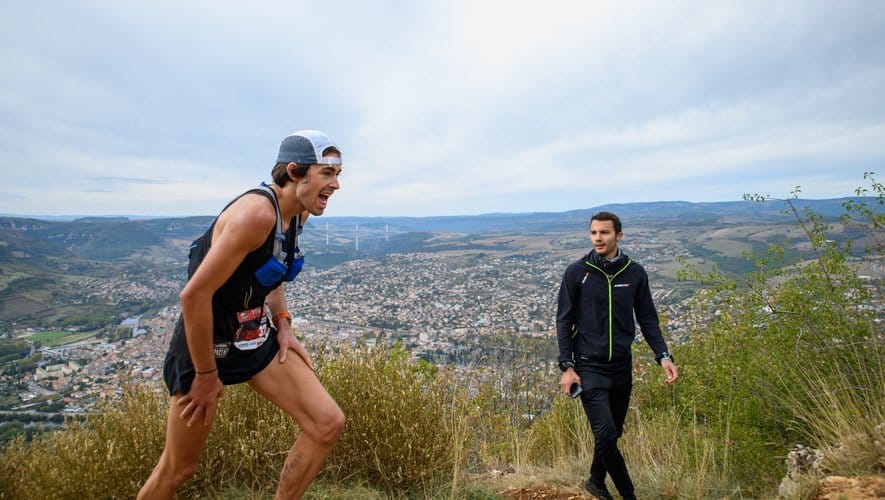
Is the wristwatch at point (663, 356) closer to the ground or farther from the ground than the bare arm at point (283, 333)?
closer to the ground

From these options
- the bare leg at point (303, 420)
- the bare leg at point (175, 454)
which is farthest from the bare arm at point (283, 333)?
the bare leg at point (175, 454)

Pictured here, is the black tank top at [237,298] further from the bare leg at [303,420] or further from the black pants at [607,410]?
the black pants at [607,410]

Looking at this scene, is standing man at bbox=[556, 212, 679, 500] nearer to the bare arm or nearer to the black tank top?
the bare arm

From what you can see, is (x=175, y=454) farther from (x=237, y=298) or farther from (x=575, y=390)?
(x=575, y=390)

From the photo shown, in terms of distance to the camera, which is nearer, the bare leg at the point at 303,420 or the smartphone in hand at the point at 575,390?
the bare leg at the point at 303,420

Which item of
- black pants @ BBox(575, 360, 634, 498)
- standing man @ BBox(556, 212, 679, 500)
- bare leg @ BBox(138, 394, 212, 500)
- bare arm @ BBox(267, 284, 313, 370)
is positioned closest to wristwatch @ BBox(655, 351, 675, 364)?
standing man @ BBox(556, 212, 679, 500)

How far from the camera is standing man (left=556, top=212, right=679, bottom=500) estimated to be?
10.7 feet

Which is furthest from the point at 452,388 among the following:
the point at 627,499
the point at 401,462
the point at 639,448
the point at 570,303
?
the point at 639,448

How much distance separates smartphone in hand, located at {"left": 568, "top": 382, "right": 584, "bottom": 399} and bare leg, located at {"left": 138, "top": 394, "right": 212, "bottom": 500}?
8.04 ft

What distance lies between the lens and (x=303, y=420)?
2246mm

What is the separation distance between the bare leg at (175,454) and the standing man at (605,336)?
2.49 meters

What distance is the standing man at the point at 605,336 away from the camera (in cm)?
326

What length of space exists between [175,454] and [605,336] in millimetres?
2834

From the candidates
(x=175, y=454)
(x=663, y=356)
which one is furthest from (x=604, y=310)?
(x=175, y=454)
